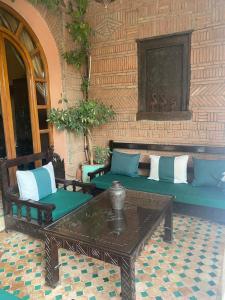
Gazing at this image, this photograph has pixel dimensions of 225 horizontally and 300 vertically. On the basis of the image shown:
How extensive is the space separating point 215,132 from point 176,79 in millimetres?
946

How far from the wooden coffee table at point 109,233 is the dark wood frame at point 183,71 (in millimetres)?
1545

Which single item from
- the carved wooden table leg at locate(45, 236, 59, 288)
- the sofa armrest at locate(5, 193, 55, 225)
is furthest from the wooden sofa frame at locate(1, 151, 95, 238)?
the carved wooden table leg at locate(45, 236, 59, 288)

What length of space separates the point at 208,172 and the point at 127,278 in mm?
1901

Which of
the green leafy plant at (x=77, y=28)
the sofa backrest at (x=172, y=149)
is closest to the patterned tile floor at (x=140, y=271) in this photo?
the sofa backrest at (x=172, y=149)

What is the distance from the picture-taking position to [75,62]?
3.79 meters

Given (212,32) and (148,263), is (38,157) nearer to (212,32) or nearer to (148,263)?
(148,263)

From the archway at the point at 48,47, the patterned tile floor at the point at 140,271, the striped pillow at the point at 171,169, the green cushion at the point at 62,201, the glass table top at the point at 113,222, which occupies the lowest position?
the patterned tile floor at the point at 140,271

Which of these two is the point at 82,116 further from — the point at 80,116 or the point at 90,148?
the point at 90,148

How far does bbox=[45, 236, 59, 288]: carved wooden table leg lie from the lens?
76.5 inches

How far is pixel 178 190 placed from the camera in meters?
3.01

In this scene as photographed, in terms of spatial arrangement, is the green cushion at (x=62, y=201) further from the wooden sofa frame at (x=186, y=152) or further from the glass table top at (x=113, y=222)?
the wooden sofa frame at (x=186, y=152)

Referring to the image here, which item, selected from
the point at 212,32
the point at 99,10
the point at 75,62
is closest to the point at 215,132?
the point at 212,32

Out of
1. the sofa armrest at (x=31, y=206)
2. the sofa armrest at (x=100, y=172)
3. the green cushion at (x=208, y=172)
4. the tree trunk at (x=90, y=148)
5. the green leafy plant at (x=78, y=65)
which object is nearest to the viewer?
the sofa armrest at (x=31, y=206)

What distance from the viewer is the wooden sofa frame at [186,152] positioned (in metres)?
2.81
